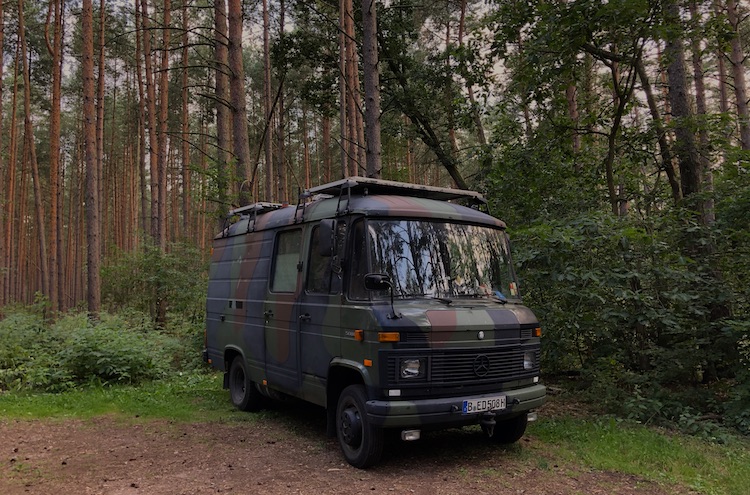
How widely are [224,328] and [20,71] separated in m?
23.1

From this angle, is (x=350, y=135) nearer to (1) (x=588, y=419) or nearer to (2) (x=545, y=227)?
(2) (x=545, y=227)

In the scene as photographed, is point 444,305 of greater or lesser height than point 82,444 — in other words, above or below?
above

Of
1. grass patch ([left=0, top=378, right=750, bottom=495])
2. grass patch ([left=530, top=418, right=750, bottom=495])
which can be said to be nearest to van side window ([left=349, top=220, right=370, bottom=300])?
grass patch ([left=0, top=378, right=750, bottom=495])

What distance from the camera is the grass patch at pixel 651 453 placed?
477 centimetres

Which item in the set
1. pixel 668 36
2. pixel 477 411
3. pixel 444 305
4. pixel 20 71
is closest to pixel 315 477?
pixel 477 411

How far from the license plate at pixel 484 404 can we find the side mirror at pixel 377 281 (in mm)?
1304

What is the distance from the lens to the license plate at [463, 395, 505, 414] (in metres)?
4.84

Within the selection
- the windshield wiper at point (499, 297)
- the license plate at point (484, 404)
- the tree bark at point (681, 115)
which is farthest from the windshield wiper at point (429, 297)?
the tree bark at point (681, 115)

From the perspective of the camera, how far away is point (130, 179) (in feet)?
106

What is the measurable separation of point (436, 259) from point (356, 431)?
189 cm

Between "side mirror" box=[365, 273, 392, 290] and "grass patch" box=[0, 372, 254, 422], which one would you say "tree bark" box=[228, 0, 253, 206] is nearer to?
"grass patch" box=[0, 372, 254, 422]

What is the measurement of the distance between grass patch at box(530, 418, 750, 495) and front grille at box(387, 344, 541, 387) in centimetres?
113

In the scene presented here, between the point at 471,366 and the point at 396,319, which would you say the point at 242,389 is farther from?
the point at 471,366

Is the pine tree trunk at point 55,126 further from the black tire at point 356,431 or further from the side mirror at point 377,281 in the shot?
the side mirror at point 377,281
